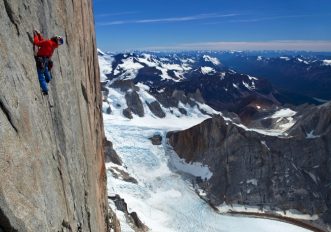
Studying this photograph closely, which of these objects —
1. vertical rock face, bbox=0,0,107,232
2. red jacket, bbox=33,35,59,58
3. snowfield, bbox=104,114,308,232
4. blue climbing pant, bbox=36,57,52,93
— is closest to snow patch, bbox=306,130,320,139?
snowfield, bbox=104,114,308,232

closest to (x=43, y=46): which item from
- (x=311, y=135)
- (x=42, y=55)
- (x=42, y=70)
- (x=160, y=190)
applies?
(x=42, y=55)

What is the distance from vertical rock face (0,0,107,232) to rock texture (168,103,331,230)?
55581mm

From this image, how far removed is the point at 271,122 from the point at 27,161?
4638 inches

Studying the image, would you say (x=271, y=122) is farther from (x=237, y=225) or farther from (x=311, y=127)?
(x=237, y=225)

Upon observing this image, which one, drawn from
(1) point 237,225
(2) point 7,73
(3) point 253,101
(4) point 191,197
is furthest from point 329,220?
(3) point 253,101

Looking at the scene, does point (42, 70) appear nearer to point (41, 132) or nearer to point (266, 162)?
point (41, 132)

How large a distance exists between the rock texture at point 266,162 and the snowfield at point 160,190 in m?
3.34

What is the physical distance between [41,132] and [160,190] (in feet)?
192

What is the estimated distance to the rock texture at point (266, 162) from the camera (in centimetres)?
6888

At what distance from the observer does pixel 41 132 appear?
9969 millimetres

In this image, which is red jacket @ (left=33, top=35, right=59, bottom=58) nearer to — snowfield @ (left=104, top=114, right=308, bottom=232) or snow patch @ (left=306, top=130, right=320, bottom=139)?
snowfield @ (left=104, top=114, right=308, bottom=232)

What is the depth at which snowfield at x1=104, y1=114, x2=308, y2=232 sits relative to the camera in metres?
57.0

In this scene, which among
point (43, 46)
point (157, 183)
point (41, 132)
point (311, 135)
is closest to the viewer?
point (41, 132)

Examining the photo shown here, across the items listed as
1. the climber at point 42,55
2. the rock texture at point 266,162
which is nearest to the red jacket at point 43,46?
the climber at point 42,55
